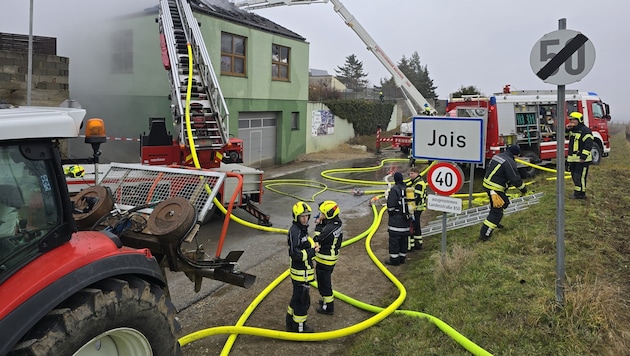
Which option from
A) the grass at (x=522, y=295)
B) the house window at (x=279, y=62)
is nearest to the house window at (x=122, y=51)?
the house window at (x=279, y=62)

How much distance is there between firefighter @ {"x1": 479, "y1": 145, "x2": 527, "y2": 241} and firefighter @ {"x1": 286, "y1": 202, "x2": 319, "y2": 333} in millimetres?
3735

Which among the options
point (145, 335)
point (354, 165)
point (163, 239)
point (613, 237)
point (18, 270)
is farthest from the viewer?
point (354, 165)

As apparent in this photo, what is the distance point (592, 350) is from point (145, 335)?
3.46 metres

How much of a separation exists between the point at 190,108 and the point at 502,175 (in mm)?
6369

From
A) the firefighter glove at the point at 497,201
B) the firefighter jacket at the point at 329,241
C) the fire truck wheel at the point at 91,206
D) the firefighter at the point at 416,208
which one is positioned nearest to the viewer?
the fire truck wheel at the point at 91,206

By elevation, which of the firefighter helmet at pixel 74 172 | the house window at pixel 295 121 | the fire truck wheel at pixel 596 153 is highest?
the house window at pixel 295 121

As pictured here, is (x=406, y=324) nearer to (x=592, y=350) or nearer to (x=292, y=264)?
(x=292, y=264)

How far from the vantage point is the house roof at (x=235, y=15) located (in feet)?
48.2

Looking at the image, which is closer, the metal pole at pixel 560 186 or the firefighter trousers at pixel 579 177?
the metal pole at pixel 560 186

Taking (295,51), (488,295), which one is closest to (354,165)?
(295,51)

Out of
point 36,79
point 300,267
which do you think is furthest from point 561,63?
point 36,79

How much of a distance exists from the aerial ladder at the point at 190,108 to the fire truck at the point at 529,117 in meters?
7.32

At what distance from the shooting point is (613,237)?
6.46 m

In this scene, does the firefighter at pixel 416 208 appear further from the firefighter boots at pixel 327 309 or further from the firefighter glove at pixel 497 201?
the firefighter boots at pixel 327 309
